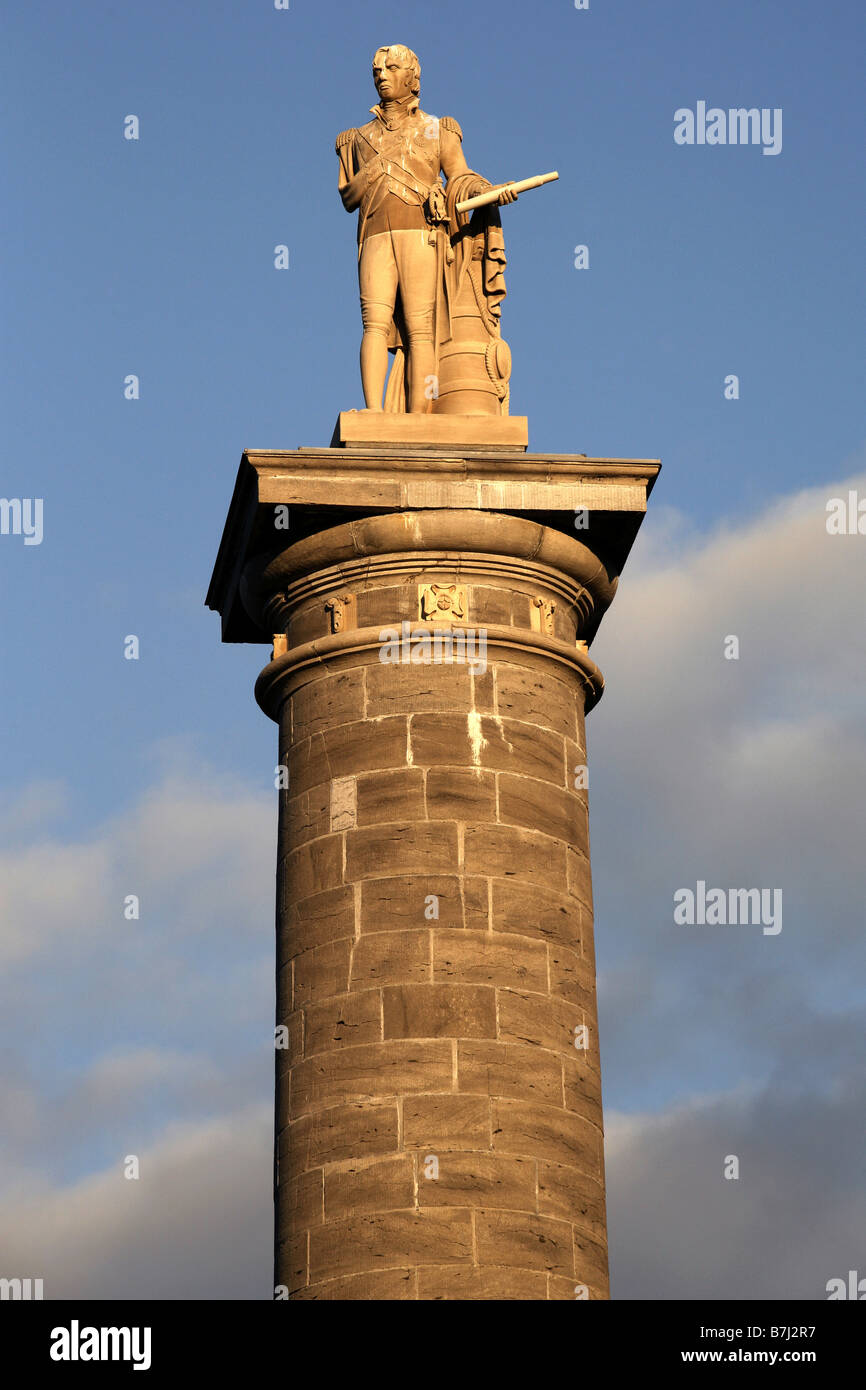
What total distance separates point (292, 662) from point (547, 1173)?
4.78 meters

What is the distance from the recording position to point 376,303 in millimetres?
22891

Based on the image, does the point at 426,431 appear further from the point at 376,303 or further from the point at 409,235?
the point at 409,235

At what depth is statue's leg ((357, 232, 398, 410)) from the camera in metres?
22.8

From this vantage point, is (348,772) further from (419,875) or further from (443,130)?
(443,130)

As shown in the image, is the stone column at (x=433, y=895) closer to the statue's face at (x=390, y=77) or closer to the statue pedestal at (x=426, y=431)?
the statue pedestal at (x=426, y=431)

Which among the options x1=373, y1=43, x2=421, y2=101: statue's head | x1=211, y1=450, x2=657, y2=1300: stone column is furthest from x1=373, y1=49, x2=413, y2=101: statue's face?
x1=211, y1=450, x2=657, y2=1300: stone column

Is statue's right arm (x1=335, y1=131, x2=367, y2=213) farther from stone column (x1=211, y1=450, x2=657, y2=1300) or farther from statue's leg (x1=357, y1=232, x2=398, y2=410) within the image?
stone column (x1=211, y1=450, x2=657, y2=1300)

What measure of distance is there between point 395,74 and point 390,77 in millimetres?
57

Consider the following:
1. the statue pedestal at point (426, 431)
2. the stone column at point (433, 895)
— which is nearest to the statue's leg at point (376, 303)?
the statue pedestal at point (426, 431)

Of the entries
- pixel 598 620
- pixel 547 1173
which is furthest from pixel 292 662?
pixel 547 1173

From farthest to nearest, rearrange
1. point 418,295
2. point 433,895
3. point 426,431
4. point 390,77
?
point 390,77 < point 418,295 < point 426,431 < point 433,895

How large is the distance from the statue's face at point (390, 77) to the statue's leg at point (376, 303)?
4.29 ft

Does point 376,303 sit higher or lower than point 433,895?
higher

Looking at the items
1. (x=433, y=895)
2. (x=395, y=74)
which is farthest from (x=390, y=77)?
(x=433, y=895)
